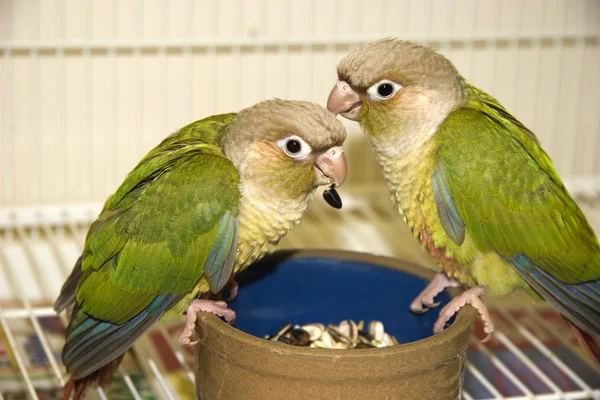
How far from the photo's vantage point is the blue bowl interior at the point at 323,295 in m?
1.19

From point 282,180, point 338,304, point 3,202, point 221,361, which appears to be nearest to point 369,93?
point 282,180

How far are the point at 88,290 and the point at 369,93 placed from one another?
534 millimetres

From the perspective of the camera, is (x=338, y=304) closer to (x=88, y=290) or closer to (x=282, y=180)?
(x=282, y=180)

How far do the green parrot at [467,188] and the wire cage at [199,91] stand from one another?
41 centimetres

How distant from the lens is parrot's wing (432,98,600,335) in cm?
113

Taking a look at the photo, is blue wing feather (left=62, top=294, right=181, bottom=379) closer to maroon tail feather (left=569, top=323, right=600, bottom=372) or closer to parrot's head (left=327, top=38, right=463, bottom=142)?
parrot's head (left=327, top=38, right=463, bottom=142)

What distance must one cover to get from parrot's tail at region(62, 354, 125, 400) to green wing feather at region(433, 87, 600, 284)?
0.59 m

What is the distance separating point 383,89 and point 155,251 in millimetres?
446

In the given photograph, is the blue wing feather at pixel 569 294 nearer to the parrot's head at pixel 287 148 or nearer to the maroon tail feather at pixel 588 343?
the maroon tail feather at pixel 588 343

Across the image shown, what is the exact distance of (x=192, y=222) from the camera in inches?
41.3

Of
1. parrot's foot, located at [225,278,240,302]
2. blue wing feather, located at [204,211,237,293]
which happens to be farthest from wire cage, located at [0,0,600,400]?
blue wing feather, located at [204,211,237,293]

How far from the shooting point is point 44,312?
4.53ft

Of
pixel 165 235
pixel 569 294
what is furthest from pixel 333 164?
pixel 569 294

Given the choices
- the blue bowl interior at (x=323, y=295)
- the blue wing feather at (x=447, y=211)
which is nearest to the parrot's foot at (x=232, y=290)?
the blue bowl interior at (x=323, y=295)
